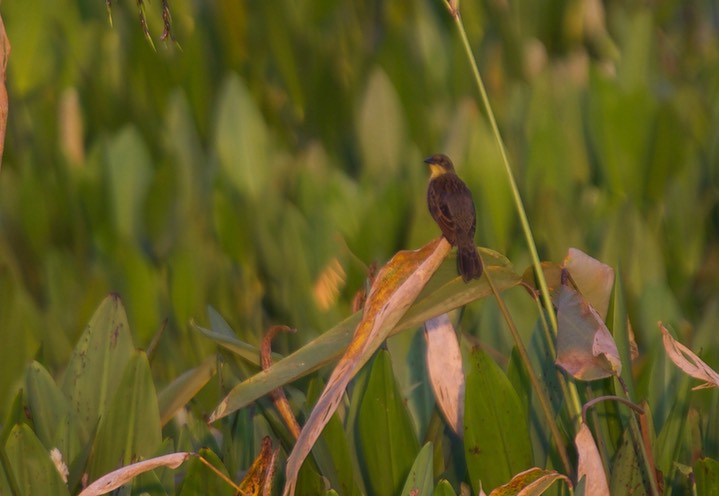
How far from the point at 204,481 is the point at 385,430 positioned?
25cm

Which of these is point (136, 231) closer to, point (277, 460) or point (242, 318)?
point (242, 318)

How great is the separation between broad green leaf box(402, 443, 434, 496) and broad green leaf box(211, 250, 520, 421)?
0.17 m

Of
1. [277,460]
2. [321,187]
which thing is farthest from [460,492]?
[321,187]

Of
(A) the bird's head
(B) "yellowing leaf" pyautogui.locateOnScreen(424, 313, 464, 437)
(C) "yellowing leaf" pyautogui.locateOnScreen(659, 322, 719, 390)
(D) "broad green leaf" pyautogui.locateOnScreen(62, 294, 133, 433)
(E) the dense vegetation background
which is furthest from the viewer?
(E) the dense vegetation background

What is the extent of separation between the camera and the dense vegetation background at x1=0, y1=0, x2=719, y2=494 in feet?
9.57

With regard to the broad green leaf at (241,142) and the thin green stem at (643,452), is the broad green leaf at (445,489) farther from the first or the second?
the broad green leaf at (241,142)

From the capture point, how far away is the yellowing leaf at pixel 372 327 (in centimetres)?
143

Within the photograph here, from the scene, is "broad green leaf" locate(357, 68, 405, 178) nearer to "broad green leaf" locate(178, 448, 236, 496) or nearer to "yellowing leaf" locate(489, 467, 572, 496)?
"broad green leaf" locate(178, 448, 236, 496)

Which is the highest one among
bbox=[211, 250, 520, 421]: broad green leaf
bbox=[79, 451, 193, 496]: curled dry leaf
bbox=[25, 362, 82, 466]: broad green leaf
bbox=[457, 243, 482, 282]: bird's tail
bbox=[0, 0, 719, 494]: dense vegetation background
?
bbox=[457, 243, 482, 282]: bird's tail

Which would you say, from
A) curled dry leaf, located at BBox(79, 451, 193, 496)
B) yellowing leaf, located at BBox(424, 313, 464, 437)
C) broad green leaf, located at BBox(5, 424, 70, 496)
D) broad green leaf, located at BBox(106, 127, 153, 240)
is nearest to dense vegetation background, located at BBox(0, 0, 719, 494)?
broad green leaf, located at BBox(106, 127, 153, 240)

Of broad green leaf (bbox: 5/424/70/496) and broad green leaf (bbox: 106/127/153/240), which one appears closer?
broad green leaf (bbox: 5/424/70/496)

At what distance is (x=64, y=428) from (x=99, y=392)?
0.15 meters

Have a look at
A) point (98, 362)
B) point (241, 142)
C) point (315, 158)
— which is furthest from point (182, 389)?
point (241, 142)

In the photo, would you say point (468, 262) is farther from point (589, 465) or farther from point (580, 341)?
point (589, 465)
